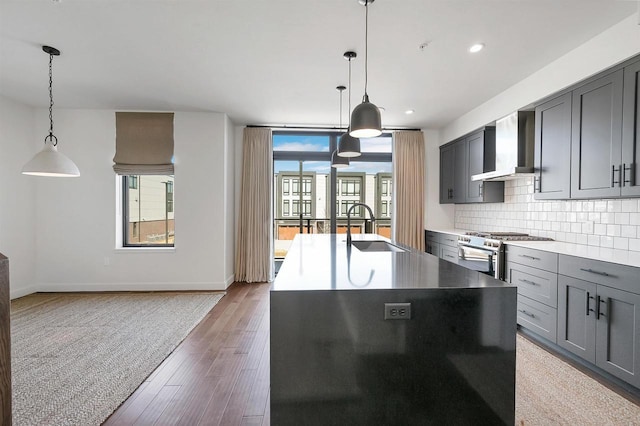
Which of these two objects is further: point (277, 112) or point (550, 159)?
point (277, 112)

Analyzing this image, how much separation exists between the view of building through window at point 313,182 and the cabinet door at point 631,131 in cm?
323

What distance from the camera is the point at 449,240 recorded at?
4.51 meters

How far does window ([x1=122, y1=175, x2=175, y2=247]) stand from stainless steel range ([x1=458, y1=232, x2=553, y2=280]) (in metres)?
4.28

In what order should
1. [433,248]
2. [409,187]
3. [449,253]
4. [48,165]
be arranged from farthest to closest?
[409,187] < [433,248] < [449,253] < [48,165]

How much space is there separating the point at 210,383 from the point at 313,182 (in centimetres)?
395

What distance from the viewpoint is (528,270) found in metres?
2.96

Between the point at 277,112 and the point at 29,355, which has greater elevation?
the point at 277,112

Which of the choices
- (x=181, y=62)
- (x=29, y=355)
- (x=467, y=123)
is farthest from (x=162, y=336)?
(x=467, y=123)

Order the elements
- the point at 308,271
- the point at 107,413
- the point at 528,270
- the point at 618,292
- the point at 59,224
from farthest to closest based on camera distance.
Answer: the point at 59,224 < the point at 528,270 < the point at 618,292 < the point at 107,413 < the point at 308,271

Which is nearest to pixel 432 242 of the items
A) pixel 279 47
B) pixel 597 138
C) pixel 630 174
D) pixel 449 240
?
pixel 449 240

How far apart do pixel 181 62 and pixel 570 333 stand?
4297mm

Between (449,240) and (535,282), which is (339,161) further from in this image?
(535,282)

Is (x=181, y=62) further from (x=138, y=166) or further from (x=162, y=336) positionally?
(x=162, y=336)

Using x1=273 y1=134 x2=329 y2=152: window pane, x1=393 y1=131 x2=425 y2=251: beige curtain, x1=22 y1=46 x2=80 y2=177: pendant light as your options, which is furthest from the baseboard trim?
x1=393 y1=131 x2=425 y2=251: beige curtain
